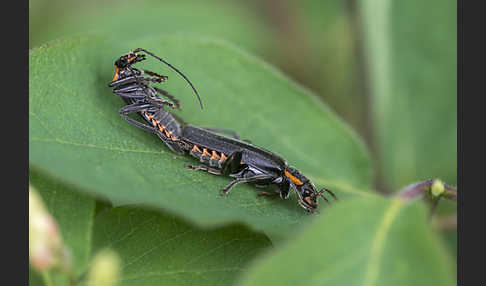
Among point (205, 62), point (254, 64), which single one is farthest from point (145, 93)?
point (254, 64)

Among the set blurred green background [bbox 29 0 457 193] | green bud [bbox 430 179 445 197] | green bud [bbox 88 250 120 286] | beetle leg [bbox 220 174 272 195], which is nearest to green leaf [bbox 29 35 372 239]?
beetle leg [bbox 220 174 272 195]

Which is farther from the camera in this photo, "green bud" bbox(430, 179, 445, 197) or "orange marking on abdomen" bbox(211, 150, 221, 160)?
"orange marking on abdomen" bbox(211, 150, 221, 160)

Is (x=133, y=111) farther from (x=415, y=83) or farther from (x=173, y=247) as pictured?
(x=415, y=83)

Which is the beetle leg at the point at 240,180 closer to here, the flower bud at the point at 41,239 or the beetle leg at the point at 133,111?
the beetle leg at the point at 133,111

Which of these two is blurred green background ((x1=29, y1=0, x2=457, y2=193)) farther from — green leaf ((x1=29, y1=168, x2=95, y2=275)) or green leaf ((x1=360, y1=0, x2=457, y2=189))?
green leaf ((x1=29, y1=168, x2=95, y2=275))

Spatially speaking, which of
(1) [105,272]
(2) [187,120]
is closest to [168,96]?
(2) [187,120]

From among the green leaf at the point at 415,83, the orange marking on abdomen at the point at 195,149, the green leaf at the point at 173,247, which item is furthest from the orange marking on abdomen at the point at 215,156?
the green leaf at the point at 415,83
